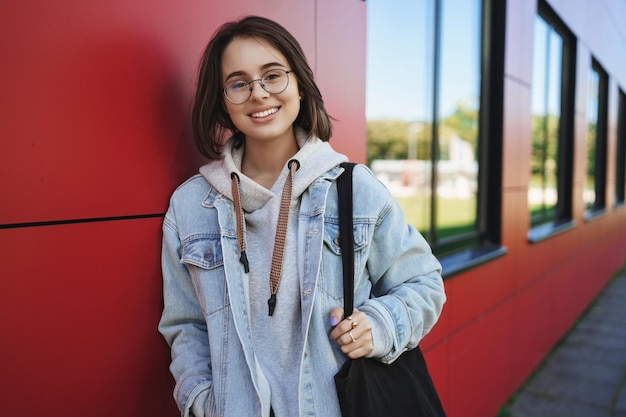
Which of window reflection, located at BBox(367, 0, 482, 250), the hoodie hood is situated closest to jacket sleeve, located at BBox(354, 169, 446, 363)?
the hoodie hood

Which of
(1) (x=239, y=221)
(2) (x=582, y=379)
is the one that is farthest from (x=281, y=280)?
(2) (x=582, y=379)

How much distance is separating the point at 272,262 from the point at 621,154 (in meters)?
12.1


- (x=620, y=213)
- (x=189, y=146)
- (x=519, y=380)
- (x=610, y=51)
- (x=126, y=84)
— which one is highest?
(x=610, y=51)

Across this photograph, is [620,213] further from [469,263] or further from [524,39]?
[469,263]

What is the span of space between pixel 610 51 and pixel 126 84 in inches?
358

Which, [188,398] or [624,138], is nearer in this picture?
[188,398]

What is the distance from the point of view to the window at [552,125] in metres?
5.86

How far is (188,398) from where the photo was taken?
4.75 ft

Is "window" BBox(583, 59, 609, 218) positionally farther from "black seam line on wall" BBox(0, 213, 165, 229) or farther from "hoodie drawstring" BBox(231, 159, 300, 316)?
"black seam line on wall" BBox(0, 213, 165, 229)

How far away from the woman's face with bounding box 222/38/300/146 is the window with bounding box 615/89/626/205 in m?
11.1

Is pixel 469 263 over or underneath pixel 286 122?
underneath

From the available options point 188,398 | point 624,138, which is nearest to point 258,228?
point 188,398

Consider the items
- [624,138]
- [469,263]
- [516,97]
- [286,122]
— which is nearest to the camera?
[286,122]

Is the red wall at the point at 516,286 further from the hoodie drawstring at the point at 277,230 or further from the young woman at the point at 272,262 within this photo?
the hoodie drawstring at the point at 277,230
